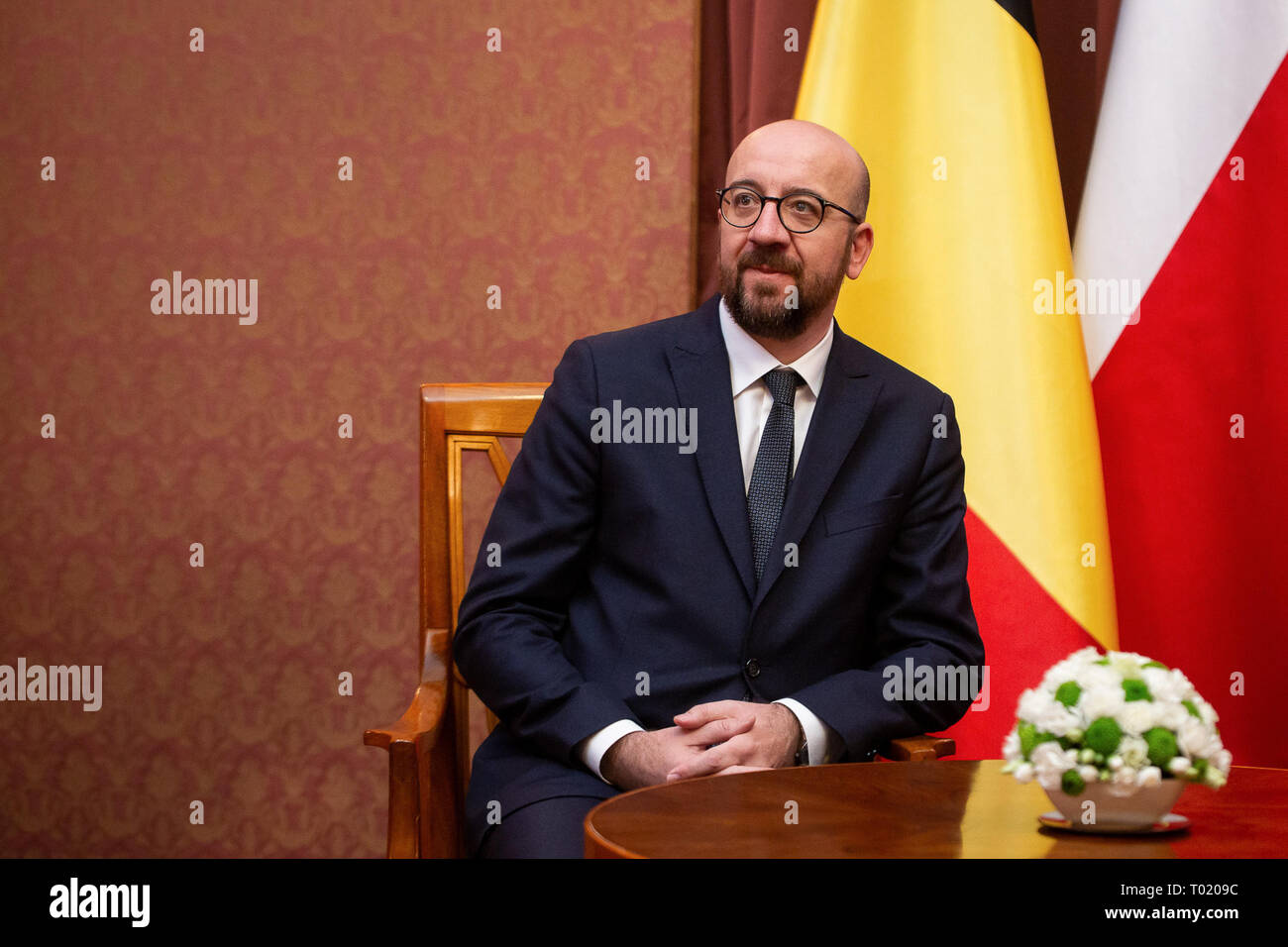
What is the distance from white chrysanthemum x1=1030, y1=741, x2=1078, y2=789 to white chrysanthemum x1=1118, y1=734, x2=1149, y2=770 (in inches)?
1.7

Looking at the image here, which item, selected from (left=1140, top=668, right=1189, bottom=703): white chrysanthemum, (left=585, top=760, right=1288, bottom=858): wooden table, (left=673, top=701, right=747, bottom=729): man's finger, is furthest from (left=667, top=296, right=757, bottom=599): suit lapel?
(left=1140, top=668, right=1189, bottom=703): white chrysanthemum

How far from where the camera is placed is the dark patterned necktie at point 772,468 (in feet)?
6.20

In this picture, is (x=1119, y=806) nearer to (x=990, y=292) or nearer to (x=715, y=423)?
(x=715, y=423)

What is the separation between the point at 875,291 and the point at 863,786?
56.6 inches

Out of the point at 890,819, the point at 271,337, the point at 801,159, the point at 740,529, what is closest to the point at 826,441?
the point at 740,529

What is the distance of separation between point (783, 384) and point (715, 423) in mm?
147

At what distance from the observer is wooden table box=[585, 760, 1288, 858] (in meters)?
1.09

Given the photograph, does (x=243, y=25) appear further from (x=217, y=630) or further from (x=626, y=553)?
(x=626, y=553)

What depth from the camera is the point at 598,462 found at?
6.29ft

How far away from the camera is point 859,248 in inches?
84.1

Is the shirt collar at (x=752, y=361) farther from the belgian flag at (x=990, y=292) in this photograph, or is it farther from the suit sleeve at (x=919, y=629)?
the belgian flag at (x=990, y=292)

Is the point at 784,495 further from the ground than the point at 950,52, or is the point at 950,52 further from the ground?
the point at 950,52
